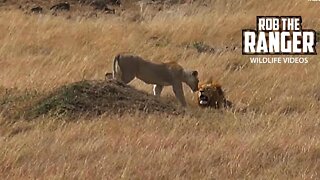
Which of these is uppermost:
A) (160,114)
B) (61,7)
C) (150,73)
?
(61,7)

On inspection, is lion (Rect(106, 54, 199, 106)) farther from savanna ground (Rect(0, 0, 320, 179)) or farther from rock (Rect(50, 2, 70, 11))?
rock (Rect(50, 2, 70, 11))

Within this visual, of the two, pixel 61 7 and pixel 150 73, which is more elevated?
pixel 61 7

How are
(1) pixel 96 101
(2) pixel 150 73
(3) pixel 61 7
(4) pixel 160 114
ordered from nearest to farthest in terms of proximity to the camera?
(4) pixel 160 114 < (1) pixel 96 101 < (2) pixel 150 73 < (3) pixel 61 7

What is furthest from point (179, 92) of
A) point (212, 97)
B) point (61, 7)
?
point (61, 7)

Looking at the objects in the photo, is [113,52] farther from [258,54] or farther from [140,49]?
[258,54]

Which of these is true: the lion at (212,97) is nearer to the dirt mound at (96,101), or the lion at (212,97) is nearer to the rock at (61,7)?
the dirt mound at (96,101)

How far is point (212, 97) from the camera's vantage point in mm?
9273

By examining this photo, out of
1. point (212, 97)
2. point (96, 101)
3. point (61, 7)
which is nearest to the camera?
point (96, 101)

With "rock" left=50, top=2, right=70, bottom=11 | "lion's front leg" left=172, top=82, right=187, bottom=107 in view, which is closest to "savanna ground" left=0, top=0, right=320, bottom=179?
"lion's front leg" left=172, top=82, right=187, bottom=107

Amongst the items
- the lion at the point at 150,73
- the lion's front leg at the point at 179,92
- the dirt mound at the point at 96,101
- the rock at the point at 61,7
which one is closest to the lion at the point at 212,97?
the lion's front leg at the point at 179,92

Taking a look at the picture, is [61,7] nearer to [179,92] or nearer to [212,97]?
[179,92]

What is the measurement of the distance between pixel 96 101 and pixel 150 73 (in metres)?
1.92

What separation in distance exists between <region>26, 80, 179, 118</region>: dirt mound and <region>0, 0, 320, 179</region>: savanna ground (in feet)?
0.71

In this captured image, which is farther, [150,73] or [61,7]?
[61,7]
